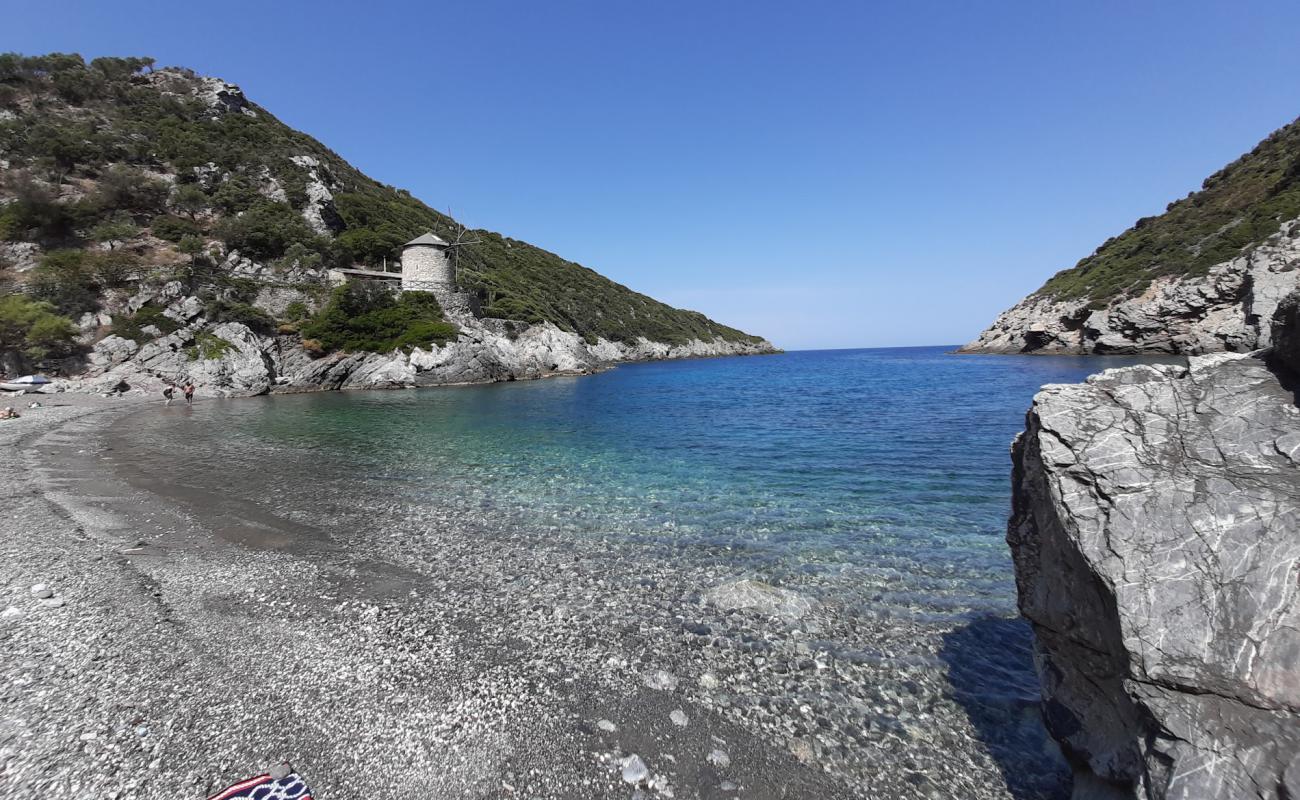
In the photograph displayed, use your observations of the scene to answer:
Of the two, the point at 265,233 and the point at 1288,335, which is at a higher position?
the point at 265,233

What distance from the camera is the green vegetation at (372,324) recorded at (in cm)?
4991

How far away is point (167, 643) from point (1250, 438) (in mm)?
11407

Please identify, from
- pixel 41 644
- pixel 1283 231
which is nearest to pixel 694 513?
pixel 41 644

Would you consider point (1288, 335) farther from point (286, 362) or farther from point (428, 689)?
point (286, 362)

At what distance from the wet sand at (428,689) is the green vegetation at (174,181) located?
50.3 m

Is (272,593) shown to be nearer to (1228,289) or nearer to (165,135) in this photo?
(1228,289)

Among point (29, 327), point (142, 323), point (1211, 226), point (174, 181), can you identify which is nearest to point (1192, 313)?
point (1211, 226)

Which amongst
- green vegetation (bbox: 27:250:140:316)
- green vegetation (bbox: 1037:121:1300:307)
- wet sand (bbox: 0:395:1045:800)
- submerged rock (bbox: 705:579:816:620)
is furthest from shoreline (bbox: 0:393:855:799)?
green vegetation (bbox: 1037:121:1300:307)

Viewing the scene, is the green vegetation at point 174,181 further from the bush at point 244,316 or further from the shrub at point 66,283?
the bush at point 244,316

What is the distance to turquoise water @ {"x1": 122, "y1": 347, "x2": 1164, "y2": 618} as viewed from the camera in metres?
9.47

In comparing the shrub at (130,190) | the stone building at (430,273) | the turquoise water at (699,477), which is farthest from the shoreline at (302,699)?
the shrub at (130,190)

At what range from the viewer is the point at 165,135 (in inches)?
A: 2623

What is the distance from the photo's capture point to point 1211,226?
68.6 m

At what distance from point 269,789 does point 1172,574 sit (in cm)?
715
